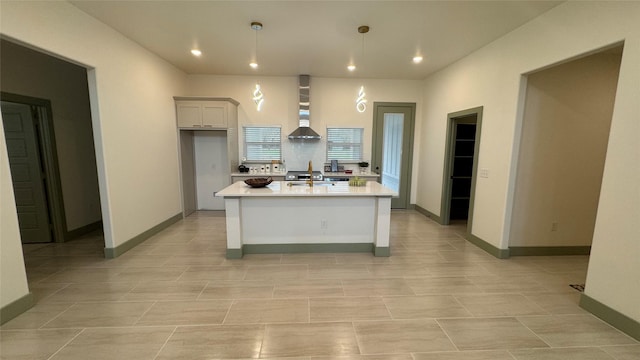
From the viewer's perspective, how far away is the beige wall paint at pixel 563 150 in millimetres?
3203

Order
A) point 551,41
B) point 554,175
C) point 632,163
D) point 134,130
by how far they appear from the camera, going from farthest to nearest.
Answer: point 134,130 → point 554,175 → point 551,41 → point 632,163

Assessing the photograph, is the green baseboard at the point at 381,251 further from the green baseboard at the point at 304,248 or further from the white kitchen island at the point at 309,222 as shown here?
the green baseboard at the point at 304,248

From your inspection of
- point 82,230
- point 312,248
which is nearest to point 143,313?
point 312,248

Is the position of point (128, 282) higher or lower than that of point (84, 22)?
lower

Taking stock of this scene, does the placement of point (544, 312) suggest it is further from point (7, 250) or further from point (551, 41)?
point (7, 250)

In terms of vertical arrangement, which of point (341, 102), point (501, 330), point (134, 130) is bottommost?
point (501, 330)

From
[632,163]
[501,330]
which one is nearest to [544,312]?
[501,330]

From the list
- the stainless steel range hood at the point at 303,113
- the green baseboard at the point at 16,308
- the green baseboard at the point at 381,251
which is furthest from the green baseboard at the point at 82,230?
the green baseboard at the point at 381,251

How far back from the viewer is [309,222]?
350 cm

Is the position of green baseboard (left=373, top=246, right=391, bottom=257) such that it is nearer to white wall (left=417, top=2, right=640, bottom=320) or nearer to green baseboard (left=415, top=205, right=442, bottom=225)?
white wall (left=417, top=2, right=640, bottom=320)

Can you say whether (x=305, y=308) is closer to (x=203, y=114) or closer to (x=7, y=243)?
(x=7, y=243)

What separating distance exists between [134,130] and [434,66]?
17.0 ft

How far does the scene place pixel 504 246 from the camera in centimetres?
341

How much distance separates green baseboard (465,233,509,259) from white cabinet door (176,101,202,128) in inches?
208
